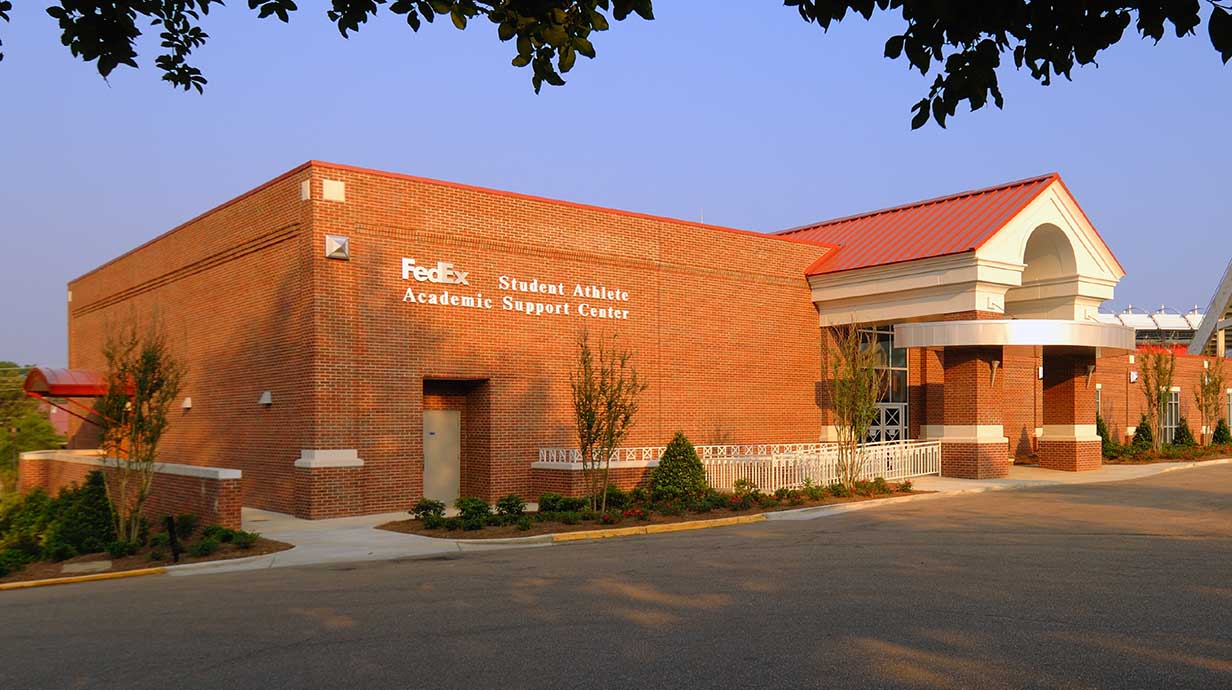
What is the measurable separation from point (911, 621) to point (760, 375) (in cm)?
1887

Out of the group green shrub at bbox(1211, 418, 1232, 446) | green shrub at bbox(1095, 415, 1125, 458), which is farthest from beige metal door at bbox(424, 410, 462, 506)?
green shrub at bbox(1211, 418, 1232, 446)

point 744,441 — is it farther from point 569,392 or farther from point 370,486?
point 370,486

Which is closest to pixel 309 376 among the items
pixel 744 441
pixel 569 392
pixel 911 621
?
pixel 569 392

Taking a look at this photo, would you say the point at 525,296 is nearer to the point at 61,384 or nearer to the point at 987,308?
the point at 987,308

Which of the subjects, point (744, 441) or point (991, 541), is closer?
point (991, 541)

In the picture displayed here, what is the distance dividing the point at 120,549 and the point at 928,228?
72.5 ft

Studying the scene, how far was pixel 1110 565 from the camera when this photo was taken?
39.7ft

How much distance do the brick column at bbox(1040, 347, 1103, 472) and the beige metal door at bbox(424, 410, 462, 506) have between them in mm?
17420

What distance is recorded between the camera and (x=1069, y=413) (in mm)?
29719

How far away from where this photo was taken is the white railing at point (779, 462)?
2273 cm

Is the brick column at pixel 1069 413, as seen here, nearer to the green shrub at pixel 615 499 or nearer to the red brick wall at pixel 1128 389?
the red brick wall at pixel 1128 389

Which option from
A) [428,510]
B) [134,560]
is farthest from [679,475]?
[134,560]

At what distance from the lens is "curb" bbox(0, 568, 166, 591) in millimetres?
13594

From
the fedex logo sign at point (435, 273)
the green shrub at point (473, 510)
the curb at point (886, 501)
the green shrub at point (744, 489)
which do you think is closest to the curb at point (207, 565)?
the green shrub at point (473, 510)
